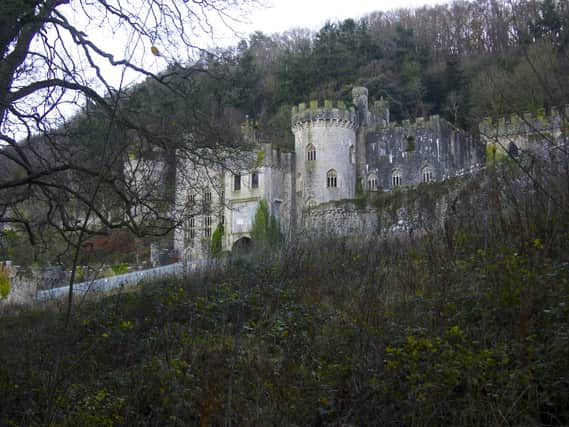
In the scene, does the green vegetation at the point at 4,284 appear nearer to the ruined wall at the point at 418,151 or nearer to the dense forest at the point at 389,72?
the dense forest at the point at 389,72

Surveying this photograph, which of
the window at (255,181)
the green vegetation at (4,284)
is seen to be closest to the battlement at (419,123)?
the window at (255,181)

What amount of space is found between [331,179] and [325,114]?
384 centimetres

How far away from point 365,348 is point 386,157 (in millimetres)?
33154

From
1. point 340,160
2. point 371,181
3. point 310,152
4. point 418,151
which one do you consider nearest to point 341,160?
point 340,160

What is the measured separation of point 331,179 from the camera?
36.3 meters

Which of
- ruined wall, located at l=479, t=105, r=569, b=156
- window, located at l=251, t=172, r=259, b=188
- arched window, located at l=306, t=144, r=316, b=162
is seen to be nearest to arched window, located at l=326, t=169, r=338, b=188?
arched window, located at l=306, t=144, r=316, b=162

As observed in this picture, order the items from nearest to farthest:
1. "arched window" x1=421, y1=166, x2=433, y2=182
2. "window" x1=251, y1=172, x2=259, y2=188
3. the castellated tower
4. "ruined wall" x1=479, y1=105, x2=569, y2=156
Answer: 1. "ruined wall" x1=479, y1=105, x2=569, y2=156
2. "window" x1=251, y1=172, x2=259, y2=188
3. "arched window" x1=421, y1=166, x2=433, y2=182
4. the castellated tower

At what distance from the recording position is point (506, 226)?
650 centimetres

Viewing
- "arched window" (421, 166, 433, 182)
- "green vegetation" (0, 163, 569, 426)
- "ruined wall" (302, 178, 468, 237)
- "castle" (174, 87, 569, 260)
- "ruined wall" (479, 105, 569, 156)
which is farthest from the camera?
"arched window" (421, 166, 433, 182)

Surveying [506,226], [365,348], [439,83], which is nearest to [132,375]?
[365,348]

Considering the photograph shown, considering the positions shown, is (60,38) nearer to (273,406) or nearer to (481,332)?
(273,406)

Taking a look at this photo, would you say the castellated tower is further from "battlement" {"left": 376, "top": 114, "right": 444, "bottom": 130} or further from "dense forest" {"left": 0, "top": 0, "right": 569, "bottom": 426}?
"dense forest" {"left": 0, "top": 0, "right": 569, "bottom": 426}

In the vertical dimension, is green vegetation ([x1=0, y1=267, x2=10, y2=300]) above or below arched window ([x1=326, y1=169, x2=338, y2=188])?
below

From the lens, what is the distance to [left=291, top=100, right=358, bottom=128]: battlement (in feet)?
120
